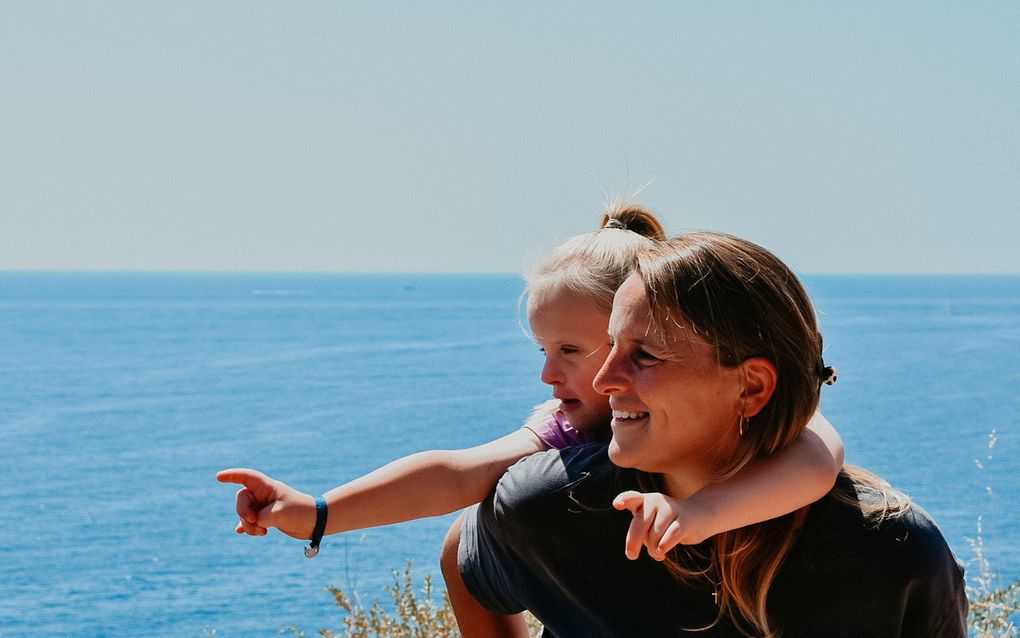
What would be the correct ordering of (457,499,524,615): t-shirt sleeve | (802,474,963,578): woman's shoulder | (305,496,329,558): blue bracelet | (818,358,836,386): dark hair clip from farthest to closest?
(457,499,524,615): t-shirt sleeve → (305,496,329,558): blue bracelet → (818,358,836,386): dark hair clip → (802,474,963,578): woman's shoulder

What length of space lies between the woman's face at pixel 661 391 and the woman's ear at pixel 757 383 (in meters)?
0.02

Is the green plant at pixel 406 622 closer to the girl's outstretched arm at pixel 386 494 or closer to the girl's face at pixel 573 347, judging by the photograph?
the girl's face at pixel 573 347

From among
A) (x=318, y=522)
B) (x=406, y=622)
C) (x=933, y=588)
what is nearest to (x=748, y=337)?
(x=933, y=588)

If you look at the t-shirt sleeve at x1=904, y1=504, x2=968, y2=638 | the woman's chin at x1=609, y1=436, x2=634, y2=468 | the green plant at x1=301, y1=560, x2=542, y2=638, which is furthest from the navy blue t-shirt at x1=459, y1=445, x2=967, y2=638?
the green plant at x1=301, y1=560, x2=542, y2=638

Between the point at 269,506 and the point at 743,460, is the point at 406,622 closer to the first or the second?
the point at 269,506

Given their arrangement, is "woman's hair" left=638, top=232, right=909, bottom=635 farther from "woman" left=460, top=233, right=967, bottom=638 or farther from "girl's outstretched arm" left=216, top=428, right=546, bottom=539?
"girl's outstretched arm" left=216, top=428, right=546, bottom=539

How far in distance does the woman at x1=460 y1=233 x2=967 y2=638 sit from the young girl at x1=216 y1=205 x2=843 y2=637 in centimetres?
8

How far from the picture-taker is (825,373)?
1958 millimetres

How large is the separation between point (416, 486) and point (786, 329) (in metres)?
0.74

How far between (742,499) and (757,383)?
22cm

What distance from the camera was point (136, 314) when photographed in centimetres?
10225

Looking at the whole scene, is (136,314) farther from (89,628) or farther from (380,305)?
(89,628)

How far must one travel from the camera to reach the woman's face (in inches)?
73.1

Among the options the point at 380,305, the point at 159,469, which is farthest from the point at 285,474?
the point at 380,305
